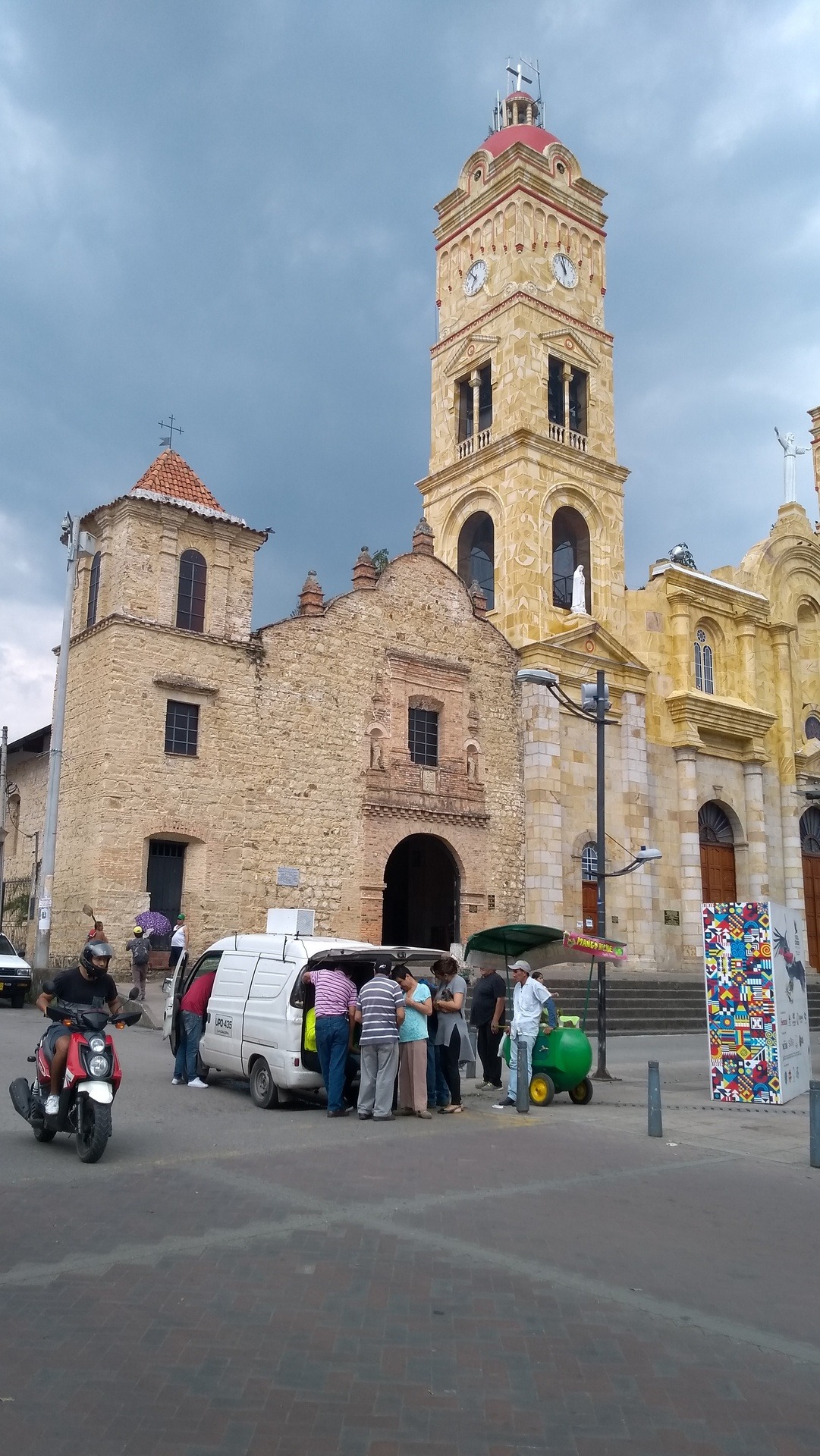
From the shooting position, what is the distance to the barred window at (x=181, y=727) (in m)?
24.3

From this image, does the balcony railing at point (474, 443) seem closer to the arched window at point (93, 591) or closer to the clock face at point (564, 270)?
the clock face at point (564, 270)

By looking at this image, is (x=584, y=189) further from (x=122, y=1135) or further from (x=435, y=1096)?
(x=122, y=1135)

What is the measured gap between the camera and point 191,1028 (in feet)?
42.4

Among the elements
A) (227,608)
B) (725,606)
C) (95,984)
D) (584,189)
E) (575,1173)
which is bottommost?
(575,1173)

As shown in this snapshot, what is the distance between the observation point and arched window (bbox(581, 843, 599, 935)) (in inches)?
1186

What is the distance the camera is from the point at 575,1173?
9.12m

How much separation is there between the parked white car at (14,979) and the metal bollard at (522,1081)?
13.6 meters

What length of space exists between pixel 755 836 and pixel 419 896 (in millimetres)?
11104

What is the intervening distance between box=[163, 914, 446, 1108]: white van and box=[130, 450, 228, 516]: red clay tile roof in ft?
48.2

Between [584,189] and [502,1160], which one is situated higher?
[584,189]

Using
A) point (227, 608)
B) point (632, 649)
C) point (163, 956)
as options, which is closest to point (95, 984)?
point (163, 956)

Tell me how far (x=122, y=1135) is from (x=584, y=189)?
114ft

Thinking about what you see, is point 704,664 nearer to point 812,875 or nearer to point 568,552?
point 568,552

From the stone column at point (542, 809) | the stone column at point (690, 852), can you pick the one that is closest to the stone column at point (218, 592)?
the stone column at point (542, 809)
